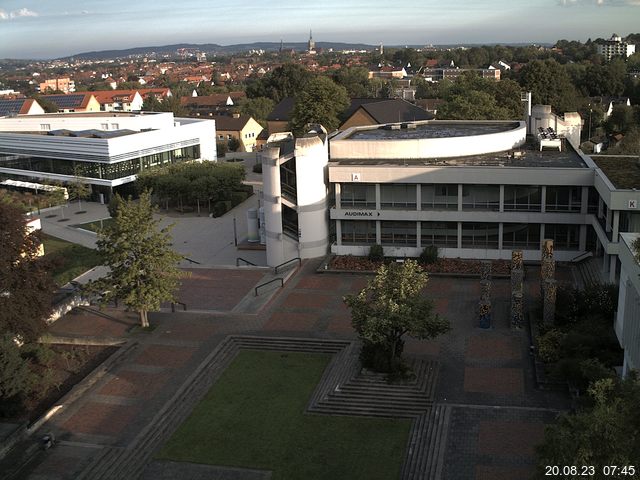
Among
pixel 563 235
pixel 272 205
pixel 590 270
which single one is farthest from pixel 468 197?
pixel 272 205

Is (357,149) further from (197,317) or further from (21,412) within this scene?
(21,412)

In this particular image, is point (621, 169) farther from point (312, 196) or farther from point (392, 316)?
point (392, 316)

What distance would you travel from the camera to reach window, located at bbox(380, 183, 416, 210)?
38188mm

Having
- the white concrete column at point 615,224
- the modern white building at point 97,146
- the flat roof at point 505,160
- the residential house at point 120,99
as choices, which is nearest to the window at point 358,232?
the flat roof at point 505,160

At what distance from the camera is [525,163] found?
38.9 meters

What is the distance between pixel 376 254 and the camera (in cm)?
3803

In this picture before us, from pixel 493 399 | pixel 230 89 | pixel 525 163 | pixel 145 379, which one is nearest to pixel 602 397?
pixel 493 399

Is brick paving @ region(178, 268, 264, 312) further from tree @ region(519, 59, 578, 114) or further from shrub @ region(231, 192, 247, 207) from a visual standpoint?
tree @ region(519, 59, 578, 114)

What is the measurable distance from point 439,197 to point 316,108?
36969mm

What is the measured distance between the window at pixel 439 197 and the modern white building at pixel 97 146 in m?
32.8

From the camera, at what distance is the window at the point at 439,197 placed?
37.6m

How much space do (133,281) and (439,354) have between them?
42.1 ft

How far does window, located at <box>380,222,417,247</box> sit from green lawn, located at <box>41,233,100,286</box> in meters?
15.5

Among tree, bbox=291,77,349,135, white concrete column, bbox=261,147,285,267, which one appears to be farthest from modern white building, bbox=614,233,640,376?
tree, bbox=291,77,349,135
